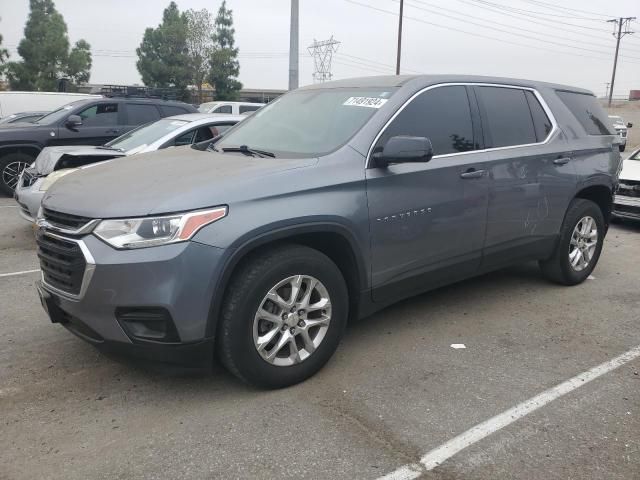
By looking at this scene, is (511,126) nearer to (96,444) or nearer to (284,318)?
(284,318)

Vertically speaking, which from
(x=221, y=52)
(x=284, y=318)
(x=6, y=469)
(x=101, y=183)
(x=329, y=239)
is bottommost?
(x=6, y=469)

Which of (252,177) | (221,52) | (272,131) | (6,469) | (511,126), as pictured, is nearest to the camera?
(6,469)

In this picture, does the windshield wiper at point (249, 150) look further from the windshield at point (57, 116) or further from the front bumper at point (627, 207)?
the windshield at point (57, 116)

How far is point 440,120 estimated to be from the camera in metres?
4.07

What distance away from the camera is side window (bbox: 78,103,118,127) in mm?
9812

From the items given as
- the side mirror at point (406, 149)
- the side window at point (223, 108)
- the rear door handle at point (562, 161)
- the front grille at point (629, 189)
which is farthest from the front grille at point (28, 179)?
the side window at point (223, 108)

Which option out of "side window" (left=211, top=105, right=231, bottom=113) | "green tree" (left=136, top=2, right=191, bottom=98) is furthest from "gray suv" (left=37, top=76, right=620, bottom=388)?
"green tree" (left=136, top=2, right=191, bottom=98)

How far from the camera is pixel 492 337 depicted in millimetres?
4180

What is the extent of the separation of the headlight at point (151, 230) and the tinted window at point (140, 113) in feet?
25.6

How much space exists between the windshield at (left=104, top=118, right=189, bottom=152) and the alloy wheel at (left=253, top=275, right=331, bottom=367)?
4.59 metres

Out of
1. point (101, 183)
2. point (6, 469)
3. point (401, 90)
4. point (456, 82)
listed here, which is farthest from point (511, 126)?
point (6, 469)

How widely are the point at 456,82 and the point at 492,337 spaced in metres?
1.91

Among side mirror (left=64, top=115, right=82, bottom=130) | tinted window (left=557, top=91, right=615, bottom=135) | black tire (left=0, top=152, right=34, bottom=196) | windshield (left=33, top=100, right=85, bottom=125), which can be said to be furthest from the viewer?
windshield (left=33, top=100, right=85, bottom=125)

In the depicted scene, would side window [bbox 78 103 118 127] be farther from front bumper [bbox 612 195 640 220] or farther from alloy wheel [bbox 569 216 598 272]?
front bumper [bbox 612 195 640 220]
